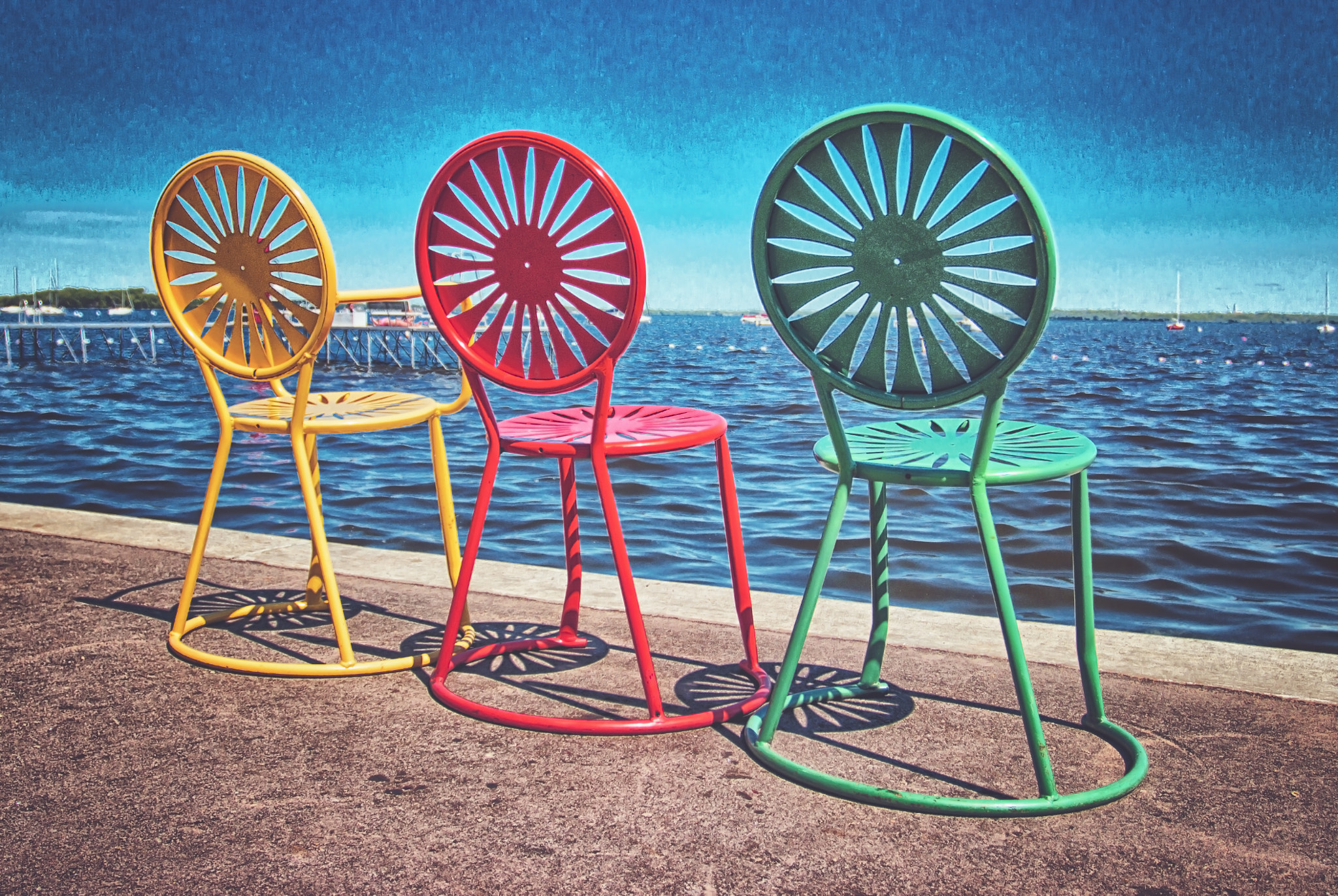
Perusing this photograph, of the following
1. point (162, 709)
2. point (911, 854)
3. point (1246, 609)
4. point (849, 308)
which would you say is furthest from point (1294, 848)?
point (1246, 609)

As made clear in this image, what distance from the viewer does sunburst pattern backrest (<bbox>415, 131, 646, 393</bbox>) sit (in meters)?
2.42

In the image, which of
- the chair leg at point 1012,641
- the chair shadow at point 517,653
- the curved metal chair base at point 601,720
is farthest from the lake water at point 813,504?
the chair leg at point 1012,641

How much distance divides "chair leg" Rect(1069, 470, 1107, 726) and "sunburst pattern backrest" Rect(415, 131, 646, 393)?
1.09m

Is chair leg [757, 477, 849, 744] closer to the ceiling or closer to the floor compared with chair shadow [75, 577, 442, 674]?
closer to the ceiling

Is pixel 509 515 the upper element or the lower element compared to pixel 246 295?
lower

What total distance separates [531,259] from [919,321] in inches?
37.2

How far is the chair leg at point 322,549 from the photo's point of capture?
2852mm

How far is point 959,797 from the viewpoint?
2.07 metres

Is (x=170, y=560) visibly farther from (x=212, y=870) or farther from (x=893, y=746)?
(x=893, y=746)

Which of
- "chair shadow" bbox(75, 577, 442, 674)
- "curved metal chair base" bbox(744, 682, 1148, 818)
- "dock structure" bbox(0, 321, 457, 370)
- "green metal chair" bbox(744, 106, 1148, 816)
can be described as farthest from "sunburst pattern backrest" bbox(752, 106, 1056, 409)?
"dock structure" bbox(0, 321, 457, 370)

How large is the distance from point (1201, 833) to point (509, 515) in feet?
23.1

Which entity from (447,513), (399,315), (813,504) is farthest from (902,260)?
(399,315)

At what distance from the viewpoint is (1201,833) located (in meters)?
1.94

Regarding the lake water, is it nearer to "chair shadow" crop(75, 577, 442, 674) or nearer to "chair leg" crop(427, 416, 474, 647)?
"chair shadow" crop(75, 577, 442, 674)
